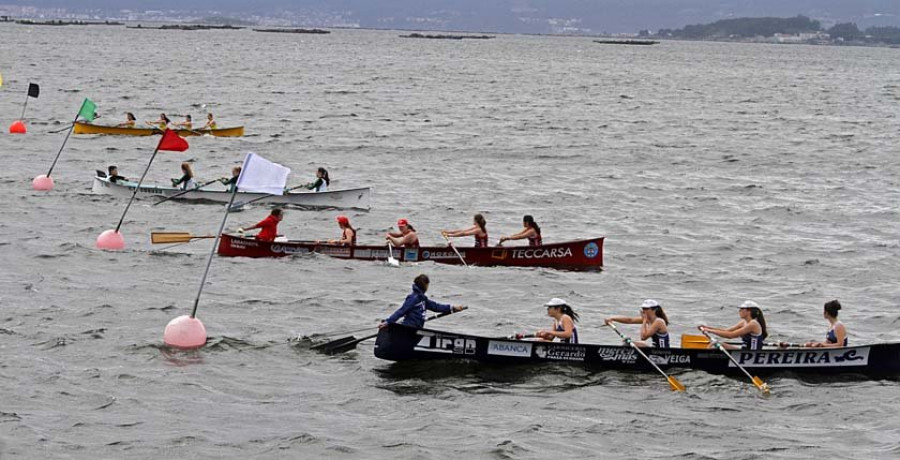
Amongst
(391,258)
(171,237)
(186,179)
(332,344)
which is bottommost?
(332,344)

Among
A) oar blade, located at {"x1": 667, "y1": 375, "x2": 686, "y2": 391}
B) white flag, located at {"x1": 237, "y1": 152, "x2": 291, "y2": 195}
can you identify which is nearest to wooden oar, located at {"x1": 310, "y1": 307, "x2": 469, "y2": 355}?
white flag, located at {"x1": 237, "y1": 152, "x2": 291, "y2": 195}

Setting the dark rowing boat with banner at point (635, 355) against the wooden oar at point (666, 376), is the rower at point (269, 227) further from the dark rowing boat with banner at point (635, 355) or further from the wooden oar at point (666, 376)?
the wooden oar at point (666, 376)

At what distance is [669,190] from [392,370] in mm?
28214

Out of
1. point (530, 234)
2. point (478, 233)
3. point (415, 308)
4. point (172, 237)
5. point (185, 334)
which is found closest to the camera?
point (415, 308)

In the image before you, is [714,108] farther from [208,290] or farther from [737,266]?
[208,290]

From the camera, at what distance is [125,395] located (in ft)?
68.0

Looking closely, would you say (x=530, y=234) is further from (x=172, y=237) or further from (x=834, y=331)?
(x=834, y=331)

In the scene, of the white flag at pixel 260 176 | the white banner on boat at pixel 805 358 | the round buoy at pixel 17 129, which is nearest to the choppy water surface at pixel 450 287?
the white banner on boat at pixel 805 358

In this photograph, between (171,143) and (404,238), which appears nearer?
(171,143)

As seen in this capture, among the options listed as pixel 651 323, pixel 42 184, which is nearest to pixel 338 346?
pixel 651 323

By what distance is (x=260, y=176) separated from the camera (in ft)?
74.4

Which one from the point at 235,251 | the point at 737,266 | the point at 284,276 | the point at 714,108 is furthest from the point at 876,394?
the point at 714,108

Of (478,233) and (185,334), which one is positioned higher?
(478,233)

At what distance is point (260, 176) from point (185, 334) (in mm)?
3623
